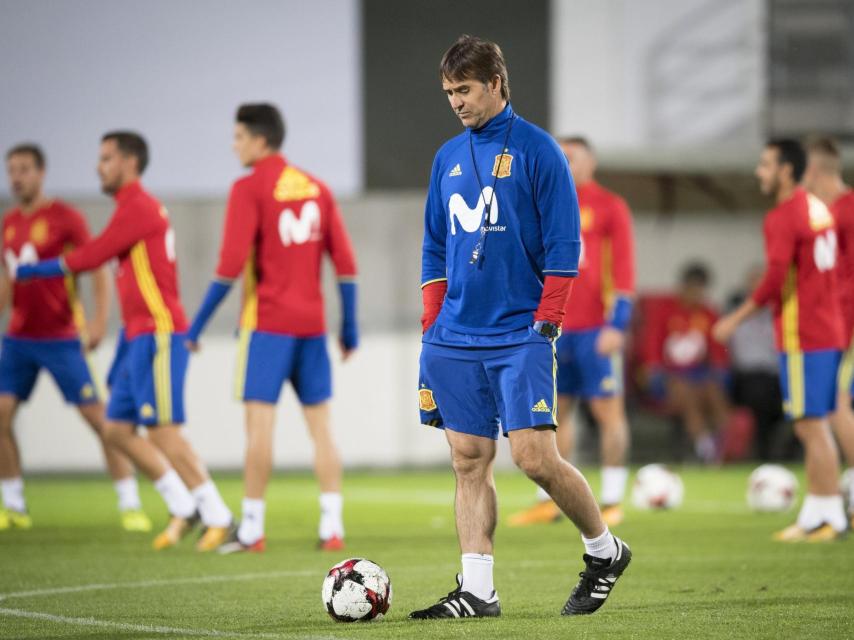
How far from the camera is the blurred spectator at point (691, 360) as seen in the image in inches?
717

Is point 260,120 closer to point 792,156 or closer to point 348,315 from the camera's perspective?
point 348,315

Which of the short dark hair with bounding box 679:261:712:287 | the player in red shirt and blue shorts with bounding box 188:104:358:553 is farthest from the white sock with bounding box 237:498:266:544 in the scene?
the short dark hair with bounding box 679:261:712:287

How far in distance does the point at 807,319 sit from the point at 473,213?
13.3 feet

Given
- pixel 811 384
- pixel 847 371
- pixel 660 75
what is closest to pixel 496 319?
pixel 811 384

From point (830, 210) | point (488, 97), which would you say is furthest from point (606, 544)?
point (830, 210)

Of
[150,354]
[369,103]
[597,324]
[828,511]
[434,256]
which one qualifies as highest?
[369,103]

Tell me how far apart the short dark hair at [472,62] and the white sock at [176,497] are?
4.37m

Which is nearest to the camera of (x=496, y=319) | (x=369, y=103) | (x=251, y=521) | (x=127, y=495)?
(x=496, y=319)

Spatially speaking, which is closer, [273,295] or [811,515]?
[273,295]

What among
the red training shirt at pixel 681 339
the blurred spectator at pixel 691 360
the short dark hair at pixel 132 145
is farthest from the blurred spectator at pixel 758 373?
the short dark hair at pixel 132 145

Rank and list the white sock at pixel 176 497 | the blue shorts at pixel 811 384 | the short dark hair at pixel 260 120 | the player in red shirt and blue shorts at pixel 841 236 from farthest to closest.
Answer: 1. the player in red shirt and blue shorts at pixel 841 236
2. the white sock at pixel 176 497
3. the blue shorts at pixel 811 384
4. the short dark hair at pixel 260 120

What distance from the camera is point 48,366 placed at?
35.2ft

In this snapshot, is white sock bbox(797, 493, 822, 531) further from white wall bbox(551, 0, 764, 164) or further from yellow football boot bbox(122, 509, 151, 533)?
white wall bbox(551, 0, 764, 164)

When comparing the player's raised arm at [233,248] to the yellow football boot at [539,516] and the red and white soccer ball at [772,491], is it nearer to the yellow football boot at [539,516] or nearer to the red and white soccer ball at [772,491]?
the yellow football boot at [539,516]
